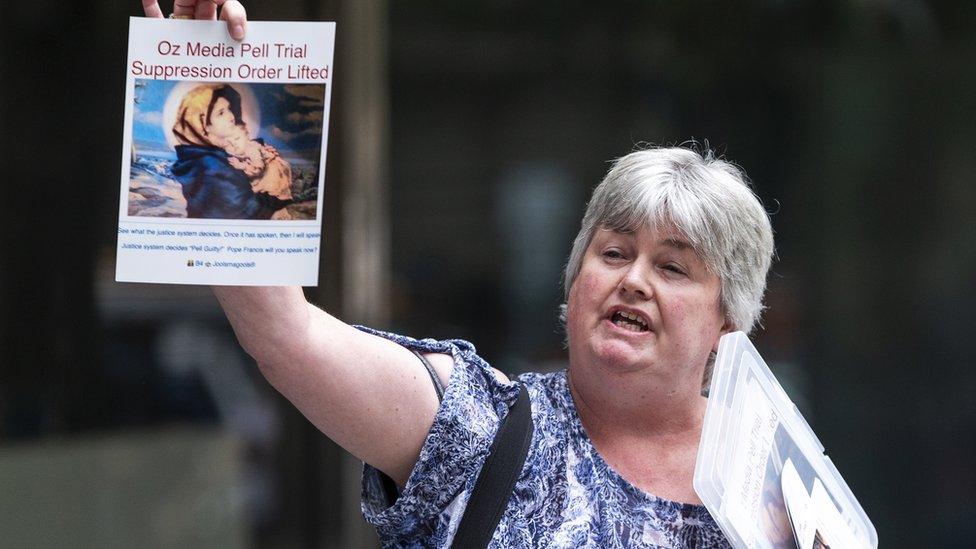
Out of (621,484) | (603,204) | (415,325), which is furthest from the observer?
(415,325)

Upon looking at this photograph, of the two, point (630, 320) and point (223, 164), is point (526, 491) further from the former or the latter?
point (223, 164)

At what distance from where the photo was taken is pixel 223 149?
1.75 meters

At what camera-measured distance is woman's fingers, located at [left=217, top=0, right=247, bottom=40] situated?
5.60 feet

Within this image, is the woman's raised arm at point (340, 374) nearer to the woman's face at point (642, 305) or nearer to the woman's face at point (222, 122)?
the woman's face at point (222, 122)

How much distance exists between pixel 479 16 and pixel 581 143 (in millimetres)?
695

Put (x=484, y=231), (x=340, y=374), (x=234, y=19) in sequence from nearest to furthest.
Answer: (x=234, y=19), (x=340, y=374), (x=484, y=231)

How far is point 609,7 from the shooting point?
5262mm

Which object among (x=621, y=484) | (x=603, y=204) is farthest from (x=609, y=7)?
(x=621, y=484)

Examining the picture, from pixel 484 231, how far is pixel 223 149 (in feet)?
11.1

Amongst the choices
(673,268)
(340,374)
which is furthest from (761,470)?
(340,374)

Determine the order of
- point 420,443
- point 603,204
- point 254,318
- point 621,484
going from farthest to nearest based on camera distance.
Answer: point 603,204 < point 621,484 < point 420,443 < point 254,318

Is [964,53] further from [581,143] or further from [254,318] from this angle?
[254,318]

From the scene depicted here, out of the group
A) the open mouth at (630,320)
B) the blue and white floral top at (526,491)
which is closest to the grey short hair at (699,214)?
the open mouth at (630,320)

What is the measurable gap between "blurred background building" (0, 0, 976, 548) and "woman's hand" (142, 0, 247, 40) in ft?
8.92
